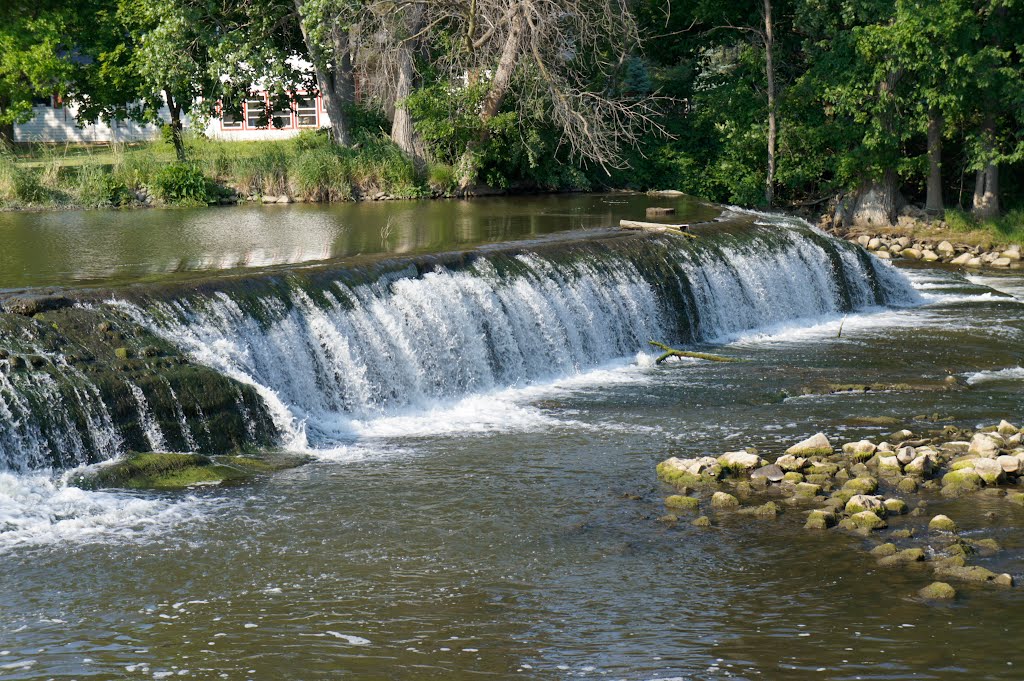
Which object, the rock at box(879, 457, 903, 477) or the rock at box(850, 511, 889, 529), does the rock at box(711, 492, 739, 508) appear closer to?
the rock at box(850, 511, 889, 529)

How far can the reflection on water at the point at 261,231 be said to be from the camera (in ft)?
48.5

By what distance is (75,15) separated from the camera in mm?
28656

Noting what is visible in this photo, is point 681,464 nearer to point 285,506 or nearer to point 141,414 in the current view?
point 285,506

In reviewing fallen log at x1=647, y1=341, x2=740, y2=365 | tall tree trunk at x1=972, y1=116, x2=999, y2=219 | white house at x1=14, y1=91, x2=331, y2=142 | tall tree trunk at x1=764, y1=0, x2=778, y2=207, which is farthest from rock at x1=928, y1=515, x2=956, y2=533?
white house at x1=14, y1=91, x2=331, y2=142

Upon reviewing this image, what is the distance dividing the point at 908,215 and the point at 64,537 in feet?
67.2

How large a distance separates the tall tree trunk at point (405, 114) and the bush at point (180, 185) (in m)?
A: 4.38

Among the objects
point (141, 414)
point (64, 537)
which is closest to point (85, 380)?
point (141, 414)

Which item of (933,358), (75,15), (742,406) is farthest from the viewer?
(75,15)

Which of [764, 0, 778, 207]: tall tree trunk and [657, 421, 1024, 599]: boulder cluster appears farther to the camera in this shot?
[764, 0, 778, 207]: tall tree trunk

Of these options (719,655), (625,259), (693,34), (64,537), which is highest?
(693,34)

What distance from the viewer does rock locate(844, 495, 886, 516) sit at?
9258 mm

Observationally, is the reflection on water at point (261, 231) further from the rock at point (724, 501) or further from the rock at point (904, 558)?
the rock at point (904, 558)

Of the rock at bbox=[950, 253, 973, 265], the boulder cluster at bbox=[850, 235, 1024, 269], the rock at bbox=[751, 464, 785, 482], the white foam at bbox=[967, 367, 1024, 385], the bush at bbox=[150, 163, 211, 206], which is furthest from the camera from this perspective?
the bush at bbox=[150, 163, 211, 206]

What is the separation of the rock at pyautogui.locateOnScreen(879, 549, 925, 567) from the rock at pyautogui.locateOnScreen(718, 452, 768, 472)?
2000mm
